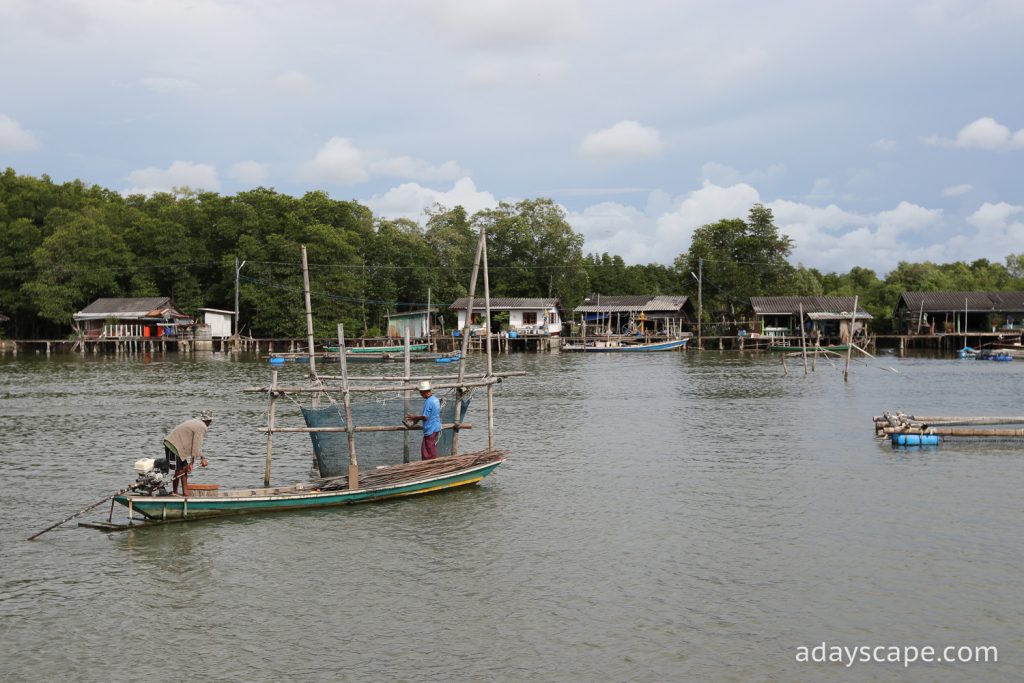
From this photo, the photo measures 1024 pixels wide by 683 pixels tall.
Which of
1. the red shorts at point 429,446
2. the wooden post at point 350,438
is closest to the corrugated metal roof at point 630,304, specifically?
the red shorts at point 429,446

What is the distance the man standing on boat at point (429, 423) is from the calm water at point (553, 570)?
1058mm

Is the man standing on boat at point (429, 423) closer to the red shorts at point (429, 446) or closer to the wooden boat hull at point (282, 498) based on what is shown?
the red shorts at point (429, 446)

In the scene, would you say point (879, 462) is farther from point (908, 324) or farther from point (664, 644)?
point (908, 324)

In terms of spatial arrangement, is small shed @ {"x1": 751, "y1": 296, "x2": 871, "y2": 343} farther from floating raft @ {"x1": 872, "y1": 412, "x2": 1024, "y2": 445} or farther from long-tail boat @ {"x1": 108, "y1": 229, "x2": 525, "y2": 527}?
long-tail boat @ {"x1": 108, "y1": 229, "x2": 525, "y2": 527}

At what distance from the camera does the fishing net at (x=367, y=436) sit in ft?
56.9

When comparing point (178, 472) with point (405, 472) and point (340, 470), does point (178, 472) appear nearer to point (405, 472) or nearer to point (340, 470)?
point (340, 470)

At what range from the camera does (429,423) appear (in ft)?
57.9

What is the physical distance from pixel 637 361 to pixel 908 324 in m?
32.2

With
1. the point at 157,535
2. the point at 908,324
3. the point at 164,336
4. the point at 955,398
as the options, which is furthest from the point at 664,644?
the point at 908,324

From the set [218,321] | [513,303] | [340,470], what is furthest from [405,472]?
[218,321]

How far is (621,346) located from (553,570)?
62.0 meters

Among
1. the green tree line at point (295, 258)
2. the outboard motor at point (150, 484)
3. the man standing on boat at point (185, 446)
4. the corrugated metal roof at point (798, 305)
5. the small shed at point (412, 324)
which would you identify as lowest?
Answer: the outboard motor at point (150, 484)

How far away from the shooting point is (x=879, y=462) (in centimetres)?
2161

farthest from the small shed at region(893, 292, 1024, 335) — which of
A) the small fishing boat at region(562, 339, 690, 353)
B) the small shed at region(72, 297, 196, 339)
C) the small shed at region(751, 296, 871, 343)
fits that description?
the small shed at region(72, 297, 196, 339)
